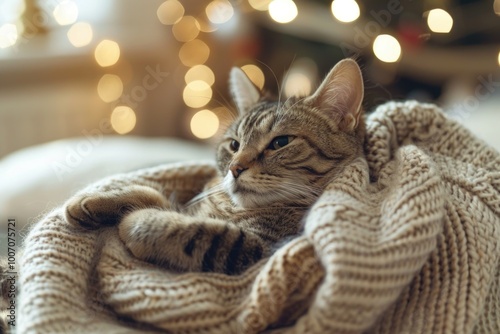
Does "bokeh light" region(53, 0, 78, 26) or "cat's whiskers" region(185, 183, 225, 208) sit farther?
"bokeh light" region(53, 0, 78, 26)

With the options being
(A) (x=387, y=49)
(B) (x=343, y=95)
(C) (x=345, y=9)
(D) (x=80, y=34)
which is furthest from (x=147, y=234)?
(D) (x=80, y=34)

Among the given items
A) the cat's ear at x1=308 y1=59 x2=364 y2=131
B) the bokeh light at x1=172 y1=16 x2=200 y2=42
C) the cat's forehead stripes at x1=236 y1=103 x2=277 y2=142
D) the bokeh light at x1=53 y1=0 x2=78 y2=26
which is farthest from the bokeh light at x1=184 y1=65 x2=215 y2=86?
the cat's ear at x1=308 y1=59 x2=364 y2=131

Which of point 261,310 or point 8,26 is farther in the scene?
point 8,26

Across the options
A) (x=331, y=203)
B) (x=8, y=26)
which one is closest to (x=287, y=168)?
(x=331, y=203)

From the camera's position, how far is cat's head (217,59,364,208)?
970 millimetres

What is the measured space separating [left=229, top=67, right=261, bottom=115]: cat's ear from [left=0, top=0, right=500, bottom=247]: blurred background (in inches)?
32.6

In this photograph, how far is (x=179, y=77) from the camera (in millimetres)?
2768

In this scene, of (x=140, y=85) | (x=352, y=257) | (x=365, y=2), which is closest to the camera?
(x=352, y=257)

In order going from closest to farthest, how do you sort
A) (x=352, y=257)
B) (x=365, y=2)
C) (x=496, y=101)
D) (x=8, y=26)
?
(x=352, y=257), (x=496, y=101), (x=365, y=2), (x=8, y=26)

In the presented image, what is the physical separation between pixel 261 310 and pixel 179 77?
2201 mm

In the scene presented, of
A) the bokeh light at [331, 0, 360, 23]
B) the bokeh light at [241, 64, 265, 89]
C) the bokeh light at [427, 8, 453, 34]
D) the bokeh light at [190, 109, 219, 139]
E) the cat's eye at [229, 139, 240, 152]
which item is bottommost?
the bokeh light at [190, 109, 219, 139]

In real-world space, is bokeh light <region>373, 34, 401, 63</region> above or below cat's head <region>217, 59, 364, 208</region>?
above

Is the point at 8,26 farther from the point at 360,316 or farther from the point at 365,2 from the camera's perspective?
the point at 360,316

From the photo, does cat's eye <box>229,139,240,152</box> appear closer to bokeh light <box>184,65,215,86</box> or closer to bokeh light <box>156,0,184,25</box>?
bokeh light <box>184,65,215,86</box>
